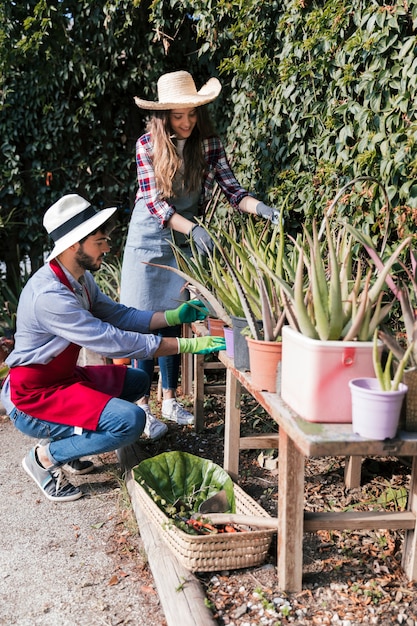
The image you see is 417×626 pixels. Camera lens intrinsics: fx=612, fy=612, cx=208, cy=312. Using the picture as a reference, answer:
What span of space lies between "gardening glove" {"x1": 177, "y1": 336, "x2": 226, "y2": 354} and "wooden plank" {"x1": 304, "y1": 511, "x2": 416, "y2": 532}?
0.79 m

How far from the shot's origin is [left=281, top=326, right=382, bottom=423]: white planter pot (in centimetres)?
158

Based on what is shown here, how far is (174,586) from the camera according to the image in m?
1.97

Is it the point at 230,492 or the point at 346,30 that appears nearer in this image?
the point at 230,492

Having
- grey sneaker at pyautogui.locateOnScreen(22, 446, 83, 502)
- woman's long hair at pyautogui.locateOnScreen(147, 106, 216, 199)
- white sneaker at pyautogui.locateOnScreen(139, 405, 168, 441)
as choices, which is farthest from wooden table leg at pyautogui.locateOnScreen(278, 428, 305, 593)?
woman's long hair at pyautogui.locateOnScreen(147, 106, 216, 199)

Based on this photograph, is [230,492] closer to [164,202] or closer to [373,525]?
[373,525]

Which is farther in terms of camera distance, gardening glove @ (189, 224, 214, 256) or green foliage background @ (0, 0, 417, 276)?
gardening glove @ (189, 224, 214, 256)

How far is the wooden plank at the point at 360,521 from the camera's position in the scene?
1.92 metres

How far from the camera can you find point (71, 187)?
612 centimetres

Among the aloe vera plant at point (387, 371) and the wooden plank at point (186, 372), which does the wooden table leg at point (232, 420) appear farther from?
the wooden plank at point (186, 372)

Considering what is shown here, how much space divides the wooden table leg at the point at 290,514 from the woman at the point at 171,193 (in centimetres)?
134

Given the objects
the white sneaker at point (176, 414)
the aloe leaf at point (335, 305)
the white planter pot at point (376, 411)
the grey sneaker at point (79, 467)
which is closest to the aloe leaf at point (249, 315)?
the aloe leaf at point (335, 305)

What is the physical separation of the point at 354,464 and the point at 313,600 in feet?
2.66

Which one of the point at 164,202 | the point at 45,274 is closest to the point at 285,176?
the point at 164,202

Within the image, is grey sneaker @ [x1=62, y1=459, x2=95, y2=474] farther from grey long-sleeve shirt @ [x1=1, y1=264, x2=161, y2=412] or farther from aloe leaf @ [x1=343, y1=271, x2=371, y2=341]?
aloe leaf @ [x1=343, y1=271, x2=371, y2=341]
